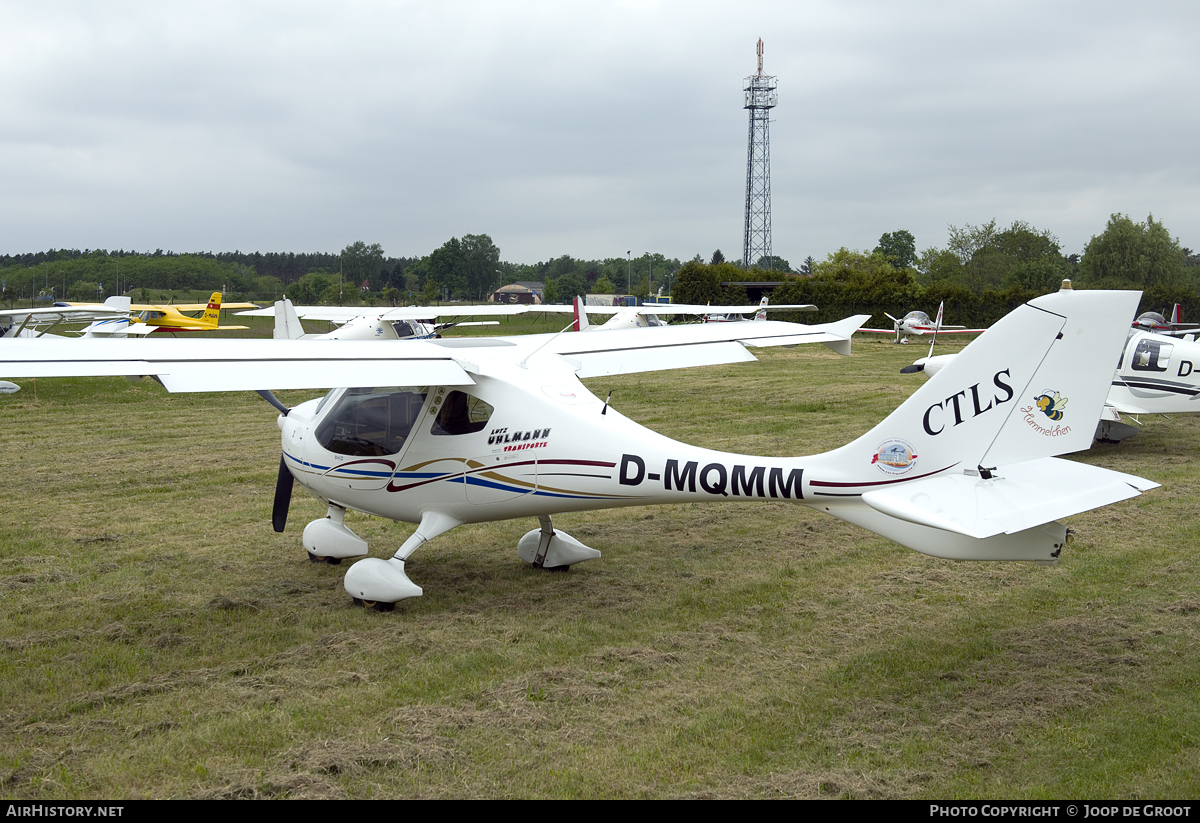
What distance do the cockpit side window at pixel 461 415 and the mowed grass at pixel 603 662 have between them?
1.40 meters

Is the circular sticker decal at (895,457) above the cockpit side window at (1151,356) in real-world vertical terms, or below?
below

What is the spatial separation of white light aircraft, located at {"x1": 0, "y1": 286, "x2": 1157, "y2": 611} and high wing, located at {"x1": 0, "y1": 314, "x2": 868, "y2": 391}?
0.02 m

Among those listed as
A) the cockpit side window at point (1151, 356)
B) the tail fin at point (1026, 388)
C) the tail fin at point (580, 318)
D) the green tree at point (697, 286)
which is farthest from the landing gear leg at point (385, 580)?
the green tree at point (697, 286)

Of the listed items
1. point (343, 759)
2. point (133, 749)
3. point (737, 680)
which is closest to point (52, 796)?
point (133, 749)

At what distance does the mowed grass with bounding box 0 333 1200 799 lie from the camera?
4.31m

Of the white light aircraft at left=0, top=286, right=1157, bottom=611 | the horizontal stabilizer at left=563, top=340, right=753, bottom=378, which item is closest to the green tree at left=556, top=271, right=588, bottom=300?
the horizontal stabilizer at left=563, top=340, right=753, bottom=378

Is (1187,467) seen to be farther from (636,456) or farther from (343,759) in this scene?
(343,759)

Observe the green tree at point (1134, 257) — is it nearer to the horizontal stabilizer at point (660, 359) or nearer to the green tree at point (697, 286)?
the green tree at point (697, 286)

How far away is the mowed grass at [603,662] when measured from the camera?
4309 millimetres

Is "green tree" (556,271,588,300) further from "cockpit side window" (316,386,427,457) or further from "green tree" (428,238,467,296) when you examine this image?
"cockpit side window" (316,386,427,457)

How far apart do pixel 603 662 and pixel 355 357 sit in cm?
294

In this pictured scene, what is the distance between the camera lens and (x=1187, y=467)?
11.9 m

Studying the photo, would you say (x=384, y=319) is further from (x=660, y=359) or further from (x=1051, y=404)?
(x=1051, y=404)

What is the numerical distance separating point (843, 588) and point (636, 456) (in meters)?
2.27
